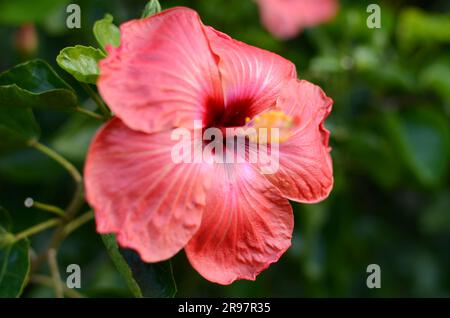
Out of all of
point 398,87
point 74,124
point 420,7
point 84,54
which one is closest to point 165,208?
point 84,54

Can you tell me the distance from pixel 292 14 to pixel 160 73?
117 cm

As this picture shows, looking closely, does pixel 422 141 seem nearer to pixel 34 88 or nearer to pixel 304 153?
pixel 304 153

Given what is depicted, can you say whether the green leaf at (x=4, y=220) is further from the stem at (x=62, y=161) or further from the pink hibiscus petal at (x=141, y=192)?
the pink hibiscus petal at (x=141, y=192)

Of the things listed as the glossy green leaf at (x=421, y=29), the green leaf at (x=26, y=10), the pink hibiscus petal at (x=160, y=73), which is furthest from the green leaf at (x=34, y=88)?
the glossy green leaf at (x=421, y=29)

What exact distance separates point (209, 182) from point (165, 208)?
3.2 inches

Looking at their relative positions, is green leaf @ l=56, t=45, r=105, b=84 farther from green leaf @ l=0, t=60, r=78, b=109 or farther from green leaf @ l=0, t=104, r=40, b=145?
green leaf @ l=0, t=104, r=40, b=145

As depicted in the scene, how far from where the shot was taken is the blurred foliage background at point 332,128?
1.79m

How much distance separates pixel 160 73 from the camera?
0.91 meters

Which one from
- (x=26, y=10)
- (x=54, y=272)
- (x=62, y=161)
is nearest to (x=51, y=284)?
(x=54, y=272)

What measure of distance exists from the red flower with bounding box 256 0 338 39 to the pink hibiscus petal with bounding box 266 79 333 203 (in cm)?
90

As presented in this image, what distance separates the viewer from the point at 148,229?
0.87 metres

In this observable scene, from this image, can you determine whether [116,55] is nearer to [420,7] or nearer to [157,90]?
[157,90]

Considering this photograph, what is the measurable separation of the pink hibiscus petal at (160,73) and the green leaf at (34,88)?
19cm

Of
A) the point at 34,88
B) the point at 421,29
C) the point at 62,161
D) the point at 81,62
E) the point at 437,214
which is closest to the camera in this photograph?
the point at 81,62
